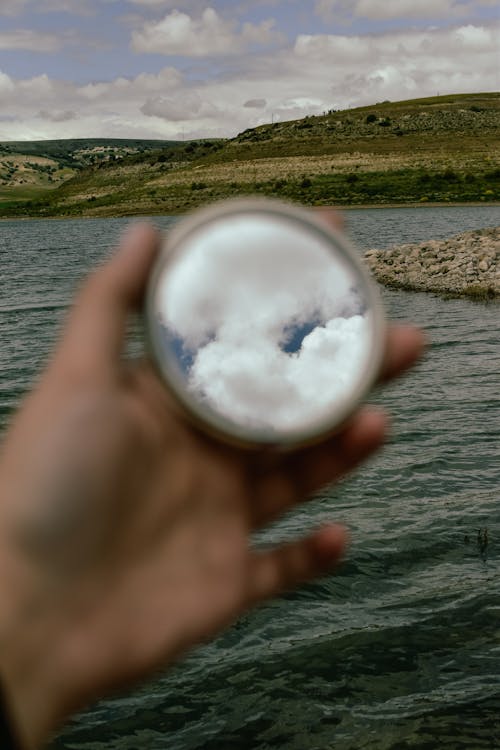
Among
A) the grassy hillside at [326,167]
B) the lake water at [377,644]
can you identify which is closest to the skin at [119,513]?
the lake water at [377,644]

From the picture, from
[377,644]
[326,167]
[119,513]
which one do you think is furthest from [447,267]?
[326,167]

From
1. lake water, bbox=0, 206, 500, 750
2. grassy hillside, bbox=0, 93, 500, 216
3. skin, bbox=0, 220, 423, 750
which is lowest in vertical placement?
lake water, bbox=0, 206, 500, 750

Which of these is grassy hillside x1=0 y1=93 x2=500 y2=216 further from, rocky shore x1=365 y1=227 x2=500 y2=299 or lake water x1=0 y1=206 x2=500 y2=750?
lake water x1=0 y1=206 x2=500 y2=750

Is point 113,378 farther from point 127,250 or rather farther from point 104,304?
point 127,250

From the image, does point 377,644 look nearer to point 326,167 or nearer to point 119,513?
point 119,513

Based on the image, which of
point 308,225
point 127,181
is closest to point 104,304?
point 308,225

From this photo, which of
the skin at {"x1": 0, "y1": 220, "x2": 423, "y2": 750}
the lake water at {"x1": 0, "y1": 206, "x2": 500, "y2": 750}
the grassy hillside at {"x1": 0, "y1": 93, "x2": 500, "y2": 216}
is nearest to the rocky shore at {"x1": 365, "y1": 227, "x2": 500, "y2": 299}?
the lake water at {"x1": 0, "y1": 206, "x2": 500, "y2": 750}
